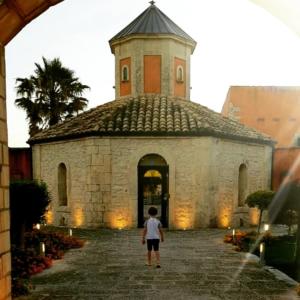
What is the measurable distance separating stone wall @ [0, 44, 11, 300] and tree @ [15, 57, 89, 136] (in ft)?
57.3

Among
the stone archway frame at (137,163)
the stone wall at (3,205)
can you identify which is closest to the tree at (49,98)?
the stone archway frame at (137,163)

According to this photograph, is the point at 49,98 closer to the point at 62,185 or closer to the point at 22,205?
the point at 62,185

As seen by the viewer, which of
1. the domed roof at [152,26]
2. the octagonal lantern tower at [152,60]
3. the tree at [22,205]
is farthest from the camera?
the domed roof at [152,26]

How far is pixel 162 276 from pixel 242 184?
10.3 metres

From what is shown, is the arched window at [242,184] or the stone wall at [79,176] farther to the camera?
the arched window at [242,184]

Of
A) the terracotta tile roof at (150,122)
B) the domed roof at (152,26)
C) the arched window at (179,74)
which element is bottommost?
the terracotta tile roof at (150,122)

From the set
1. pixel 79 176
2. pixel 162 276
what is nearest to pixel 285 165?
pixel 79 176

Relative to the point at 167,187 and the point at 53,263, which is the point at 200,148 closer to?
the point at 167,187

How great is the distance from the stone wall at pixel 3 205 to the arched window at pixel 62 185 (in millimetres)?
13117

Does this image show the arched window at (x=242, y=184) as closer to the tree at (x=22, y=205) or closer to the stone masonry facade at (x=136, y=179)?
the stone masonry facade at (x=136, y=179)

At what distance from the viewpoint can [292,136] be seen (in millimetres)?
26859

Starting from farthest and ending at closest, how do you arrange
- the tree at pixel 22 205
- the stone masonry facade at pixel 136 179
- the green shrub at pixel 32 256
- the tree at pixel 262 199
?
the stone masonry facade at pixel 136 179, the tree at pixel 262 199, the tree at pixel 22 205, the green shrub at pixel 32 256

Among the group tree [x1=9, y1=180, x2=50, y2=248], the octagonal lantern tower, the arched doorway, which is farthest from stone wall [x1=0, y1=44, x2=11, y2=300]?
the octagonal lantern tower

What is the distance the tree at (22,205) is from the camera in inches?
380
